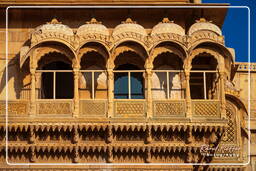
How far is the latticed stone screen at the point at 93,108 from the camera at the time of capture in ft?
65.6

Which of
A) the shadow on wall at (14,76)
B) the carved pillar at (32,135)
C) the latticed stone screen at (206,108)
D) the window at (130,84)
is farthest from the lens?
the window at (130,84)

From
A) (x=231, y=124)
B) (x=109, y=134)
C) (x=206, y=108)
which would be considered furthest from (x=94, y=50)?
(x=231, y=124)

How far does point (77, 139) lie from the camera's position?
20016 millimetres

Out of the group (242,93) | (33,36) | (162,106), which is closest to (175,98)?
(162,106)

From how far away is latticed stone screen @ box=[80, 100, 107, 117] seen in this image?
19984mm

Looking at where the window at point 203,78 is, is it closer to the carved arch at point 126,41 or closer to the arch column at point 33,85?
the carved arch at point 126,41

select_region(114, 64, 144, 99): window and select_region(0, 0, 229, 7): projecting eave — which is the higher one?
select_region(0, 0, 229, 7): projecting eave

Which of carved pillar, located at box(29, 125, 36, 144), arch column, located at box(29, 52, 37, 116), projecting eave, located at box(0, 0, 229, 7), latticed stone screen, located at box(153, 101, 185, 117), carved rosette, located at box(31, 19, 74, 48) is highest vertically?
projecting eave, located at box(0, 0, 229, 7)

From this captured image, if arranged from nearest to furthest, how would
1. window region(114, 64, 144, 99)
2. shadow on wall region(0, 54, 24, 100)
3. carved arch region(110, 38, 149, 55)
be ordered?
carved arch region(110, 38, 149, 55)
shadow on wall region(0, 54, 24, 100)
window region(114, 64, 144, 99)

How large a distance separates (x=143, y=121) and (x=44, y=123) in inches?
98.5

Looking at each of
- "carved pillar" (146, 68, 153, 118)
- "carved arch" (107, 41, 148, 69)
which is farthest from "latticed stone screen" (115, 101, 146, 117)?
"carved arch" (107, 41, 148, 69)

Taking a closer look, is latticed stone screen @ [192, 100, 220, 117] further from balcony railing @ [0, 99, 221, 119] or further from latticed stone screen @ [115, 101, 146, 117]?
latticed stone screen @ [115, 101, 146, 117]

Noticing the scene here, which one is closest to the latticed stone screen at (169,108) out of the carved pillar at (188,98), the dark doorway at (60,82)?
the carved pillar at (188,98)

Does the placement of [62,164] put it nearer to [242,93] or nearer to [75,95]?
[75,95]
